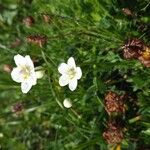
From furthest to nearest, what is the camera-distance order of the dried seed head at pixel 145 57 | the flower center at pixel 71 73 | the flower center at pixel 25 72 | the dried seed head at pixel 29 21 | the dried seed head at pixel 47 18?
the dried seed head at pixel 29 21, the dried seed head at pixel 47 18, the flower center at pixel 25 72, the flower center at pixel 71 73, the dried seed head at pixel 145 57

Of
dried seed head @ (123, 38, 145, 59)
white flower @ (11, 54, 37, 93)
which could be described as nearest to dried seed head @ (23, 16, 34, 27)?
white flower @ (11, 54, 37, 93)

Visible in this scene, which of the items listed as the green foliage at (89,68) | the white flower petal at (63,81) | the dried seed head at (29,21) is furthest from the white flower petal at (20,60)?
the dried seed head at (29,21)

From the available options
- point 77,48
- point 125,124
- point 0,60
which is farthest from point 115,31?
point 0,60

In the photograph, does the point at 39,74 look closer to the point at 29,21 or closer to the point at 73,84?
the point at 73,84

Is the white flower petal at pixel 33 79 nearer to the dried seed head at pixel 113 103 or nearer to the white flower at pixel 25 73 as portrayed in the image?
the white flower at pixel 25 73

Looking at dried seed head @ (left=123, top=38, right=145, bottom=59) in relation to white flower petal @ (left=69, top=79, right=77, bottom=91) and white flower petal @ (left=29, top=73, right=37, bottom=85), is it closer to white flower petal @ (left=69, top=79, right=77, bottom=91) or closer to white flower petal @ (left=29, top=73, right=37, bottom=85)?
white flower petal @ (left=69, top=79, right=77, bottom=91)

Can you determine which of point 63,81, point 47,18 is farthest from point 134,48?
point 47,18

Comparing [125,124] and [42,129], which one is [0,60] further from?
[125,124]
